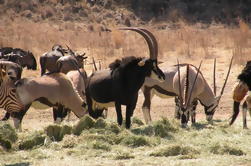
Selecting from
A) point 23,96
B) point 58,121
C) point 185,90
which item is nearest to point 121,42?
point 185,90

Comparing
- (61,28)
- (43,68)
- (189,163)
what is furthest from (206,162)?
(61,28)

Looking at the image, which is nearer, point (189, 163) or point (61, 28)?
point (189, 163)

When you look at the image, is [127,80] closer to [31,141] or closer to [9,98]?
[9,98]

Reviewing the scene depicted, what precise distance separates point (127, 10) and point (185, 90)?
101 ft

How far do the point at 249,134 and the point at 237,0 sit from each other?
113 feet

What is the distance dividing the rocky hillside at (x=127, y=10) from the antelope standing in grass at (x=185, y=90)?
26374mm

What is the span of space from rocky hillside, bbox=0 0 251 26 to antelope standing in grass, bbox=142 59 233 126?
86.5 feet

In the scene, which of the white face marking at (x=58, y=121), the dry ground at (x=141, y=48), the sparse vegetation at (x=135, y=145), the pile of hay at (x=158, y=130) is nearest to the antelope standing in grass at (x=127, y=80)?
the pile of hay at (x=158, y=130)

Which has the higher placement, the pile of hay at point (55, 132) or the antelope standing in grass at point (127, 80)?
the antelope standing in grass at point (127, 80)

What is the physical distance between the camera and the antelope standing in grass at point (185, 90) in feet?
42.9

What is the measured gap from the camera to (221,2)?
146 ft

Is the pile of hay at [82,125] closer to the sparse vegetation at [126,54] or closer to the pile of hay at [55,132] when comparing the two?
the sparse vegetation at [126,54]

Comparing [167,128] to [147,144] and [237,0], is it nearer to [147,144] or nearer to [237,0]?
[147,144]

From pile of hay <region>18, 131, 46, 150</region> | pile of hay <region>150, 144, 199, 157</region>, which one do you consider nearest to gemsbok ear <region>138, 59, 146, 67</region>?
pile of hay <region>18, 131, 46, 150</region>
